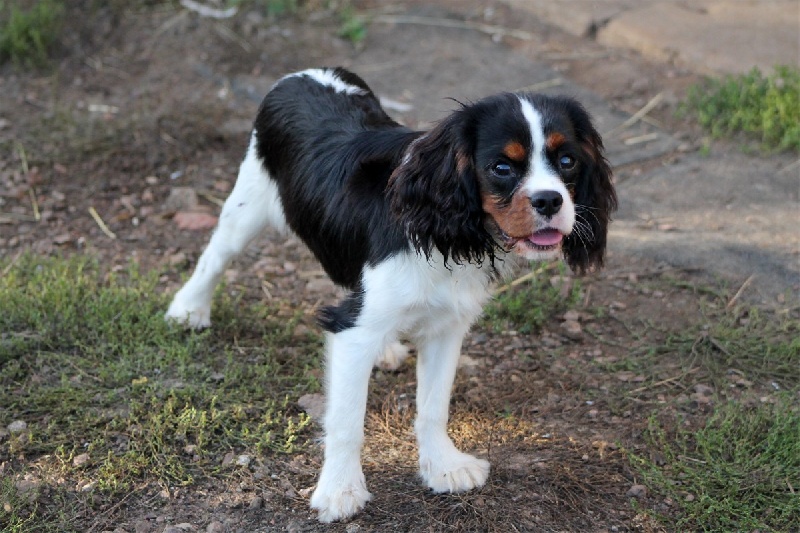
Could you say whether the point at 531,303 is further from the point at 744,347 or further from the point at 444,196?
the point at 444,196

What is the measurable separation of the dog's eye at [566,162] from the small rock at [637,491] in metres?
1.26

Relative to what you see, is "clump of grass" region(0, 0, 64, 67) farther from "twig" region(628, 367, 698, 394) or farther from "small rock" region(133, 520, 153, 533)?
"twig" region(628, 367, 698, 394)

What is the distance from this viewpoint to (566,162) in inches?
124

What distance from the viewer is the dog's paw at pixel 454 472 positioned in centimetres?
364

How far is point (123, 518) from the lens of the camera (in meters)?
3.49

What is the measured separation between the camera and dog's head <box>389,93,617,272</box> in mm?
3055

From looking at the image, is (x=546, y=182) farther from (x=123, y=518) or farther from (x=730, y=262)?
(x=730, y=262)

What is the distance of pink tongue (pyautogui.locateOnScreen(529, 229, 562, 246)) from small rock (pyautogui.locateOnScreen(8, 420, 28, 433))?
2.15 metres

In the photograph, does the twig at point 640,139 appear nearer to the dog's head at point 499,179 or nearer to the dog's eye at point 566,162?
the dog's head at point 499,179

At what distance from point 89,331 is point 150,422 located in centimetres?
79

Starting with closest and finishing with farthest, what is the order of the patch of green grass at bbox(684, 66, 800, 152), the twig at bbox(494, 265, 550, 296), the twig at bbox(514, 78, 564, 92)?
1. the twig at bbox(494, 265, 550, 296)
2. the patch of green grass at bbox(684, 66, 800, 152)
3. the twig at bbox(514, 78, 564, 92)

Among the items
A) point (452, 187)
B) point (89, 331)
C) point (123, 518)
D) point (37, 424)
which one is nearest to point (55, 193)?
point (89, 331)

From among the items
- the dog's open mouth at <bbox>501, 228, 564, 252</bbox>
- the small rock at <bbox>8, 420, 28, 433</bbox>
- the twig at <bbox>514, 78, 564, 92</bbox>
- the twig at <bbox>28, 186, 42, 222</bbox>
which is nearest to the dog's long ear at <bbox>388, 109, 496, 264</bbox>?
the dog's open mouth at <bbox>501, 228, 564, 252</bbox>

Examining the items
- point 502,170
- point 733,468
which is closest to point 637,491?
point 733,468
